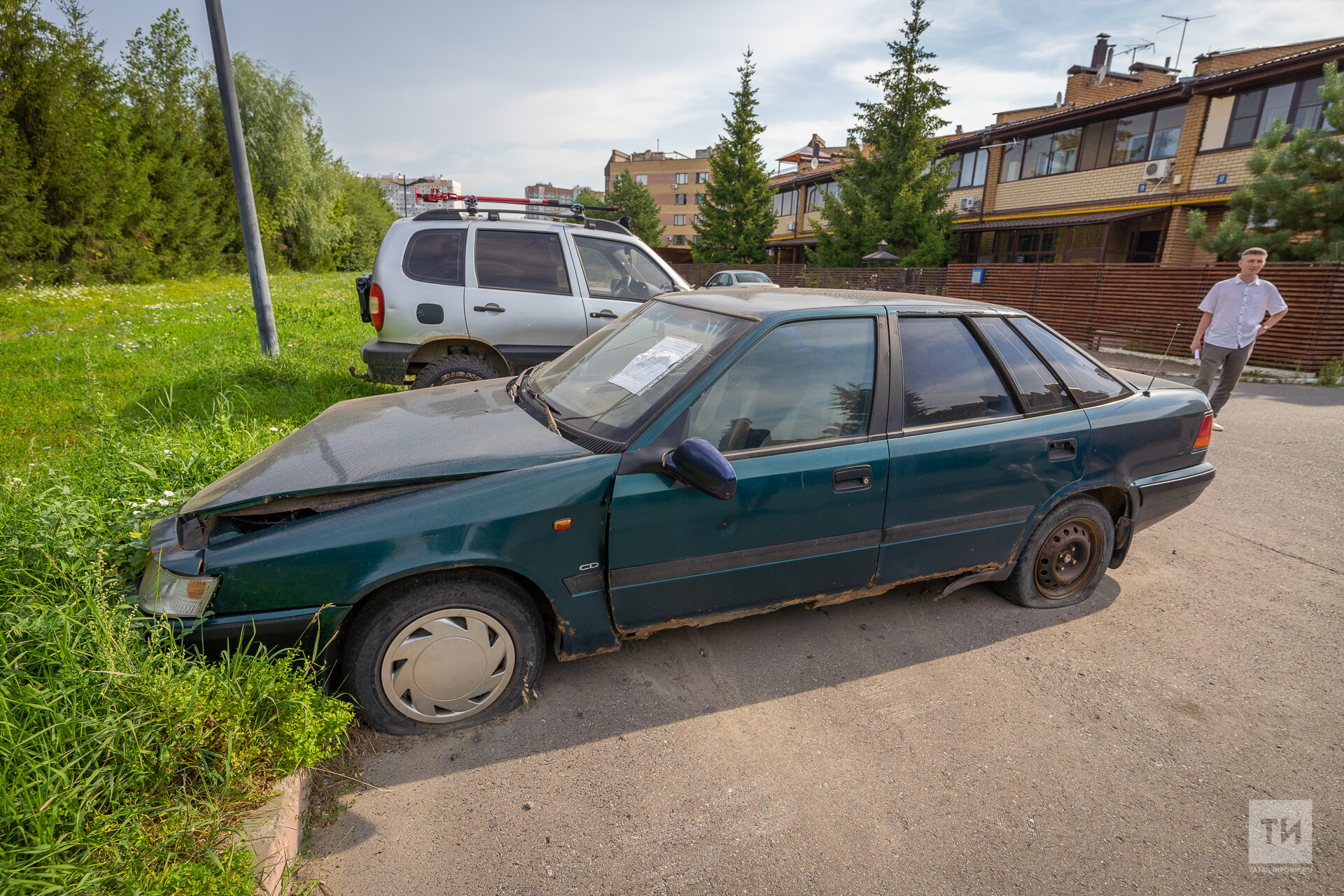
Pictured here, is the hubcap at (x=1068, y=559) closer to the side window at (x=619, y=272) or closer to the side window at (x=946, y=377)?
the side window at (x=946, y=377)

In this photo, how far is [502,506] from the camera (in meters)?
2.45

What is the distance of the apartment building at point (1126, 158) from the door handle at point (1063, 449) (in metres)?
18.0

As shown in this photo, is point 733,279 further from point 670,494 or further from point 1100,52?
point 1100,52

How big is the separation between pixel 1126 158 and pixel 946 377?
2538cm

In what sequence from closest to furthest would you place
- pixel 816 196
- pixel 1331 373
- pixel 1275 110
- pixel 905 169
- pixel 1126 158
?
pixel 1331 373 → pixel 1275 110 → pixel 1126 158 → pixel 905 169 → pixel 816 196

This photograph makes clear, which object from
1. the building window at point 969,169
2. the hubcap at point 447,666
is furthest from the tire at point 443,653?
the building window at point 969,169

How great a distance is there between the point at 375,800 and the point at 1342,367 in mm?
15418

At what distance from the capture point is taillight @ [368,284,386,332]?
5836mm

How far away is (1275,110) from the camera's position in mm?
18484

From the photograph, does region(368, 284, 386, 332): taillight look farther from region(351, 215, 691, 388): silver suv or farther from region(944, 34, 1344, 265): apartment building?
region(944, 34, 1344, 265): apartment building

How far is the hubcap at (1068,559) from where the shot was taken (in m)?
3.60

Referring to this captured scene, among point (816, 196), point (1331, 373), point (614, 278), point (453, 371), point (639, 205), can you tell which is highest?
point (639, 205)

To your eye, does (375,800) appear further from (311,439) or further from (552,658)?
(311,439)

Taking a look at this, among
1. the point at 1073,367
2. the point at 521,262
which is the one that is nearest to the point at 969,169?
the point at 521,262
